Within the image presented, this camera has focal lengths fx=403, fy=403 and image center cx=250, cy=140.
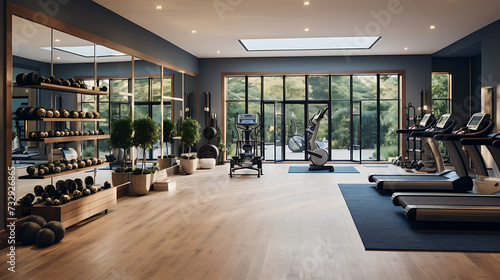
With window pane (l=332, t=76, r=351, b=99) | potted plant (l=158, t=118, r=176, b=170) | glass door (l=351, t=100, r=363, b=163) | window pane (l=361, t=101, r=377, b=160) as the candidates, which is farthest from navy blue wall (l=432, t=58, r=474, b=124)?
potted plant (l=158, t=118, r=176, b=170)

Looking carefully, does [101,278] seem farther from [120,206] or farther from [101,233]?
[120,206]

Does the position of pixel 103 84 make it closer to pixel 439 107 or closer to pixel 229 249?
pixel 229 249

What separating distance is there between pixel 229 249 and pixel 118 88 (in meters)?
4.32

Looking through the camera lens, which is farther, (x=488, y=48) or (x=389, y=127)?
(x=389, y=127)

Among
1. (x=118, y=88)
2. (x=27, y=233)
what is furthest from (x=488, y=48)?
(x=27, y=233)

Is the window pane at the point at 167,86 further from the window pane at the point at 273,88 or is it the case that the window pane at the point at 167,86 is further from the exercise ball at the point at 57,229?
the exercise ball at the point at 57,229

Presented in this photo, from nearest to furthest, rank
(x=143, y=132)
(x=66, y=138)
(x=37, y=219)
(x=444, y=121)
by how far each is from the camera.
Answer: (x=37, y=219)
(x=66, y=138)
(x=143, y=132)
(x=444, y=121)

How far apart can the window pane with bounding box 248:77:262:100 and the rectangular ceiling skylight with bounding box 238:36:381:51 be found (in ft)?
5.07

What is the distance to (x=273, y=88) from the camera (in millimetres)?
12781

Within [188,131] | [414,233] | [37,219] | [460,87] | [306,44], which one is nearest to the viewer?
[37,219]

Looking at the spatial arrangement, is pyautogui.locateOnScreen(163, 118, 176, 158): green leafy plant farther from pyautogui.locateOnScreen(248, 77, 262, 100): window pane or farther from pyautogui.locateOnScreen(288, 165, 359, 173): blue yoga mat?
pyautogui.locateOnScreen(248, 77, 262, 100): window pane

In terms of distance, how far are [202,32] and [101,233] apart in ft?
18.6

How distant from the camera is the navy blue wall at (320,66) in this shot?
480 inches

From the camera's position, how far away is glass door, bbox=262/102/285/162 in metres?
12.6
